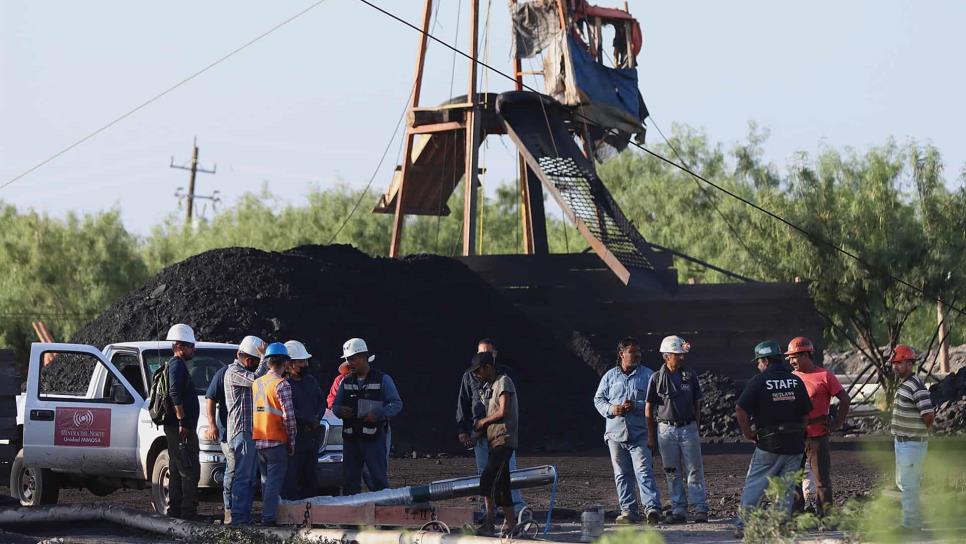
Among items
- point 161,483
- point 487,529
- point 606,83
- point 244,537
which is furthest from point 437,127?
point 244,537

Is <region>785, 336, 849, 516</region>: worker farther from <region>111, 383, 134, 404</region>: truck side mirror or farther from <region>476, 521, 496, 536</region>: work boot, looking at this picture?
<region>111, 383, 134, 404</region>: truck side mirror

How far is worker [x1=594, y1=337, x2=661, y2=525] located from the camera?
13562 millimetres


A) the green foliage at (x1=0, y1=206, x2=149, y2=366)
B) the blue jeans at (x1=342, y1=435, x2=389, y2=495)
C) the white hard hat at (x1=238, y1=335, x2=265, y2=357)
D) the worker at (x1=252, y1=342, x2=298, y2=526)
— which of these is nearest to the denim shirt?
the blue jeans at (x1=342, y1=435, x2=389, y2=495)

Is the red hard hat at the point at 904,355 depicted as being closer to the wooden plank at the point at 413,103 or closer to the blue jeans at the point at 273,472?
the blue jeans at the point at 273,472

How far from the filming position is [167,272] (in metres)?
28.1

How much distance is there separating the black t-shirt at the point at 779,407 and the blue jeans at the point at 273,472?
165 inches

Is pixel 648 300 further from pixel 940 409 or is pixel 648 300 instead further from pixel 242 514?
pixel 242 514

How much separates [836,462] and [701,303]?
25.9 ft

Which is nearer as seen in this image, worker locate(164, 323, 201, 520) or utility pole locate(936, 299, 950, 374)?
worker locate(164, 323, 201, 520)

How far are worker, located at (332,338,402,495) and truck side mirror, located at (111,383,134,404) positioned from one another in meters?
2.90

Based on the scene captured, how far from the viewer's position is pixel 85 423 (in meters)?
15.5

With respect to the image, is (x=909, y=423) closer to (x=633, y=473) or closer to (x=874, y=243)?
(x=633, y=473)

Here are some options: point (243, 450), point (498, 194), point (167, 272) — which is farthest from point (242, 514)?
point (498, 194)

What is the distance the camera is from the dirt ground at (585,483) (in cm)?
1483
